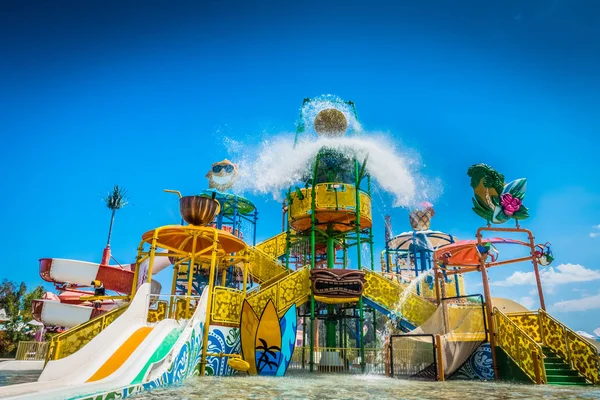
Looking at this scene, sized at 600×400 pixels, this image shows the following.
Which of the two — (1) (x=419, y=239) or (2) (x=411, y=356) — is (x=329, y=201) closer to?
(2) (x=411, y=356)

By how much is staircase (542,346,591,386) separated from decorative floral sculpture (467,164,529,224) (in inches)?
178

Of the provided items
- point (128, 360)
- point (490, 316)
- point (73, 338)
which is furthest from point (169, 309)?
point (490, 316)

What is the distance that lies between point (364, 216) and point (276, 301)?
5775 millimetres

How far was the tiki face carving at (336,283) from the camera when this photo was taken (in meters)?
14.8

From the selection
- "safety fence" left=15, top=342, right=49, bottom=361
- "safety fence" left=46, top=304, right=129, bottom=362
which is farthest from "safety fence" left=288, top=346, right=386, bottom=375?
"safety fence" left=15, top=342, right=49, bottom=361

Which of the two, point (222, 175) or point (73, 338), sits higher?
point (222, 175)

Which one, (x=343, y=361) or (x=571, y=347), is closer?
(x=571, y=347)

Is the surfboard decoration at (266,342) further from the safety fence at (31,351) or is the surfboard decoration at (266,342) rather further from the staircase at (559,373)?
the safety fence at (31,351)

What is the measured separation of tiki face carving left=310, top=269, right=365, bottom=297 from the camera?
581 inches

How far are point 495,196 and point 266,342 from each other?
9.08 metres

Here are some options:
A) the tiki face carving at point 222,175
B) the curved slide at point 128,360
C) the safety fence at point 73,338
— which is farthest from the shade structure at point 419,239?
the safety fence at point 73,338

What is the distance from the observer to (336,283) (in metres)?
14.8

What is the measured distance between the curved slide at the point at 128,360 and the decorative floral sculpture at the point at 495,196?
10024 millimetres

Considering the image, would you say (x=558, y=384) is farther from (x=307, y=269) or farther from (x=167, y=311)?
(x=167, y=311)
